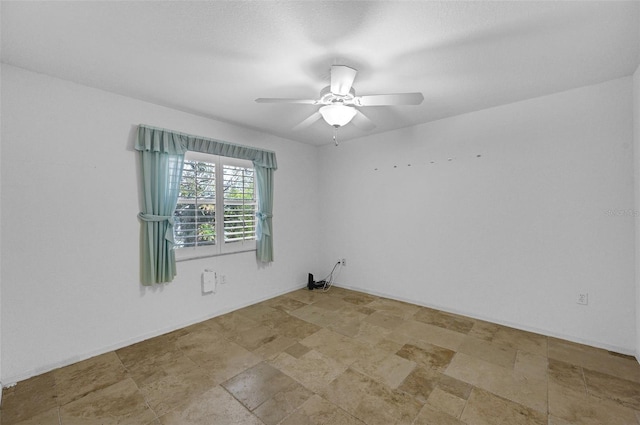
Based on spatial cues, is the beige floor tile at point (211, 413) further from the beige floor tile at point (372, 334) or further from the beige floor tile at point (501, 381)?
the beige floor tile at point (501, 381)

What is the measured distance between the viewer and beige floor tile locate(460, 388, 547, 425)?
1701 millimetres

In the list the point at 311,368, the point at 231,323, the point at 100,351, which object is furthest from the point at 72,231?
the point at 311,368

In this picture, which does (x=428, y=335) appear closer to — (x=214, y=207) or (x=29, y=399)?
(x=214, y=207)

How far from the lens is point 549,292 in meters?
2.82

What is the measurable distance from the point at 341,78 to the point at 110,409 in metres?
2.78

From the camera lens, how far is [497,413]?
177 cm

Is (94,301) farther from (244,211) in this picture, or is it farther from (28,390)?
(244,211)

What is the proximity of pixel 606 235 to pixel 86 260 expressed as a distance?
4.80m

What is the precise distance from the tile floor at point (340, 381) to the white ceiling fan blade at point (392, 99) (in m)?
2.14

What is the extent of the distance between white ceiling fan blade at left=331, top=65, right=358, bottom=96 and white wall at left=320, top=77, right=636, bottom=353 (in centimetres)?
Result: 201

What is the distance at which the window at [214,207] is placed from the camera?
10.4 ft

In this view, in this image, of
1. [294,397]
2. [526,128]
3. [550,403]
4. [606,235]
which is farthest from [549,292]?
[294,397]

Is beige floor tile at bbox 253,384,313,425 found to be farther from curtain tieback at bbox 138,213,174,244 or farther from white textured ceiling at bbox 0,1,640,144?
white textured ceiling at bbox 0,1,640,144

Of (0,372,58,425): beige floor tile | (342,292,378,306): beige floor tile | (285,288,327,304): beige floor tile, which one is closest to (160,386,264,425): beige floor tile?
(0,372,58,425): beige floor tile
